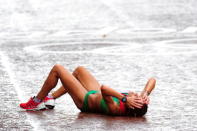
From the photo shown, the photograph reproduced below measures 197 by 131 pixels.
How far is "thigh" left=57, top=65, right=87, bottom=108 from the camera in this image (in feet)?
30.0

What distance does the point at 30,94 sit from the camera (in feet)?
35.8

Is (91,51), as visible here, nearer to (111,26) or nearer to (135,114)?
(111,26)

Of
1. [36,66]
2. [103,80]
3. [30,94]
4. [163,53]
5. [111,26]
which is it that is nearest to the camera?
[30,94]

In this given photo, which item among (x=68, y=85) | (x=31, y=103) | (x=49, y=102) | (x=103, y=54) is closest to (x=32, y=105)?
(x=31, y=103)

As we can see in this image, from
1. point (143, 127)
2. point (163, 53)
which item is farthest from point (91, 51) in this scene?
point (143, 127)

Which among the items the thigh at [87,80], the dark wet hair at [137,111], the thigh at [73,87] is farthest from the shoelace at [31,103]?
the dark wet hair at [137,111]

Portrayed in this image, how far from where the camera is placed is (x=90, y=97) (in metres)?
9.03

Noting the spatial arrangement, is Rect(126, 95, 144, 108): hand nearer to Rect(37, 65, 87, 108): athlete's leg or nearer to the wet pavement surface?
the wet pavement surface

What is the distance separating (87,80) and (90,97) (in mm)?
523

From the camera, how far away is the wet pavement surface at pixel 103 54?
8953 millimetres

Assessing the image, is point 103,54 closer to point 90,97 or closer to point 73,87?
point 73,87

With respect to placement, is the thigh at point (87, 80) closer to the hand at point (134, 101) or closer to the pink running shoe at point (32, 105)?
the pink running shoe at point (32, 105)

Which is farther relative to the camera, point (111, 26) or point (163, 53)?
point (111, 26)

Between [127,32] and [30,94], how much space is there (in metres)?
9.33
